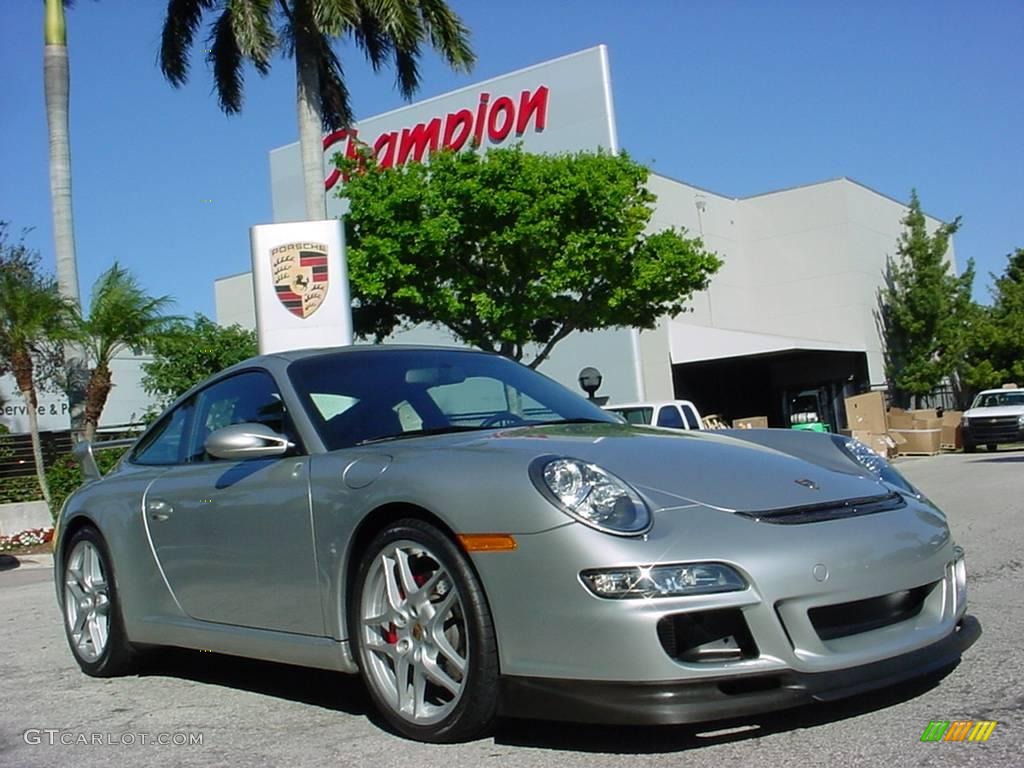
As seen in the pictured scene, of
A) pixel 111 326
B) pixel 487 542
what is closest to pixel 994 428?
pixel 111 326

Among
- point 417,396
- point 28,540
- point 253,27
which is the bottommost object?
point 28,540

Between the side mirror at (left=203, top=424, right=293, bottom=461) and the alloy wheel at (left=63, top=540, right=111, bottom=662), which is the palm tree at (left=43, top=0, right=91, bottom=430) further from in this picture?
the side mirror at (left=203, top=424, right=293, bottom=461)

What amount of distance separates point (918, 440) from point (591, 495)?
27706 mm

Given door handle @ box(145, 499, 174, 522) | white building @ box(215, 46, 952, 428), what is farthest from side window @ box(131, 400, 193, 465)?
white building @ box(215, 46, 952, 428)

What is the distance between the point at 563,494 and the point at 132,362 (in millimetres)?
46500

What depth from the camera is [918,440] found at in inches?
1151

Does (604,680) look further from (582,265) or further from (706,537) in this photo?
(582,265)

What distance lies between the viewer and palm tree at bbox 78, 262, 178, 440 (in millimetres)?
18188

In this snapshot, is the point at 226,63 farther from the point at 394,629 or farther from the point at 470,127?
the point at 394,629

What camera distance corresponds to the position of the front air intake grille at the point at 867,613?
10.9ft

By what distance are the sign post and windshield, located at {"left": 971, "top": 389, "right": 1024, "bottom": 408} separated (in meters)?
18.3

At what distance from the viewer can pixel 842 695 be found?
129 inches

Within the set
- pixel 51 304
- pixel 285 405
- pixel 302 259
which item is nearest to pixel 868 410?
pixel 302 259

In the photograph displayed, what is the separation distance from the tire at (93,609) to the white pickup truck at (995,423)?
25725 mm
